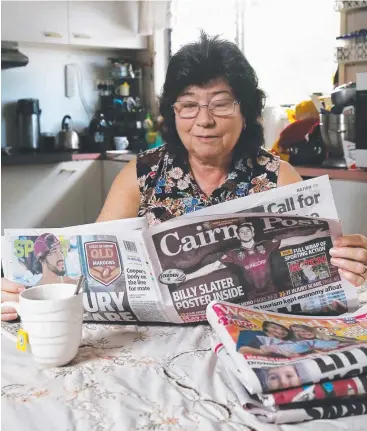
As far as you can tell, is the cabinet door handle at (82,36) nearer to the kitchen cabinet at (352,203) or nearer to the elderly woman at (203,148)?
the kitchen cabinet at (352,203)

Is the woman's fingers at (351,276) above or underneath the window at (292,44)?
underneath

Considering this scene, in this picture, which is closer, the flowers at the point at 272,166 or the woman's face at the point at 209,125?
the woman's face at the point at 209,125

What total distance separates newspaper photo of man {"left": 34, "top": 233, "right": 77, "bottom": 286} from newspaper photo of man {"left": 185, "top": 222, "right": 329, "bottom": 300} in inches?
8.5

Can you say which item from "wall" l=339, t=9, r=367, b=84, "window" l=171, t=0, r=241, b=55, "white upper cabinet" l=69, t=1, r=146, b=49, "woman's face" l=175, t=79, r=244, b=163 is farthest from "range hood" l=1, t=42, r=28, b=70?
"woman's face" l=175, t=79, r=244, b=163

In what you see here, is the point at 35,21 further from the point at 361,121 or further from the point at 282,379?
the point at 282,379

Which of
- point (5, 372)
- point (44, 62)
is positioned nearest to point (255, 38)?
point (44, 62)

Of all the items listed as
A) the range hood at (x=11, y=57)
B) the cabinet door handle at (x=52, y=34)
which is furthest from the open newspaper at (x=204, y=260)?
the cabinet door handle at (x=52, y=34)

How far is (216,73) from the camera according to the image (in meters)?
1.40

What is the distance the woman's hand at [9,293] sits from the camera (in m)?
1.02

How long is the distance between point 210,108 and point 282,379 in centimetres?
85

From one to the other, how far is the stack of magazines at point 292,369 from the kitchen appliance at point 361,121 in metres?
1.59

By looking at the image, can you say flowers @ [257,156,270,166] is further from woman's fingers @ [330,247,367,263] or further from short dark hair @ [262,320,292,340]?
short dark hair @ [262,320,292,340]

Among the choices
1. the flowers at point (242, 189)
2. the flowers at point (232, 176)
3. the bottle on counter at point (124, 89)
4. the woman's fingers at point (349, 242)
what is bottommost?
the woman's fingers at point (349, 242)

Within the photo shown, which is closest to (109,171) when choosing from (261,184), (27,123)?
(27,123)
